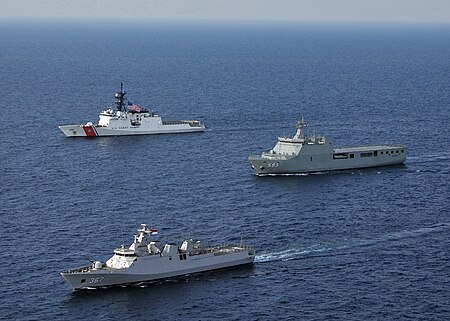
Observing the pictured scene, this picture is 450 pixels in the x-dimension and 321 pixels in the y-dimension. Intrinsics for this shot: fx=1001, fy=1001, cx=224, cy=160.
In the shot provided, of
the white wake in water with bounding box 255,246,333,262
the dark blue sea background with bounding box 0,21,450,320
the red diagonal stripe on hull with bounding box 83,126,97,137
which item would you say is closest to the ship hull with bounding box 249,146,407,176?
the dark blue sea background with bounding box 0,21,450,320

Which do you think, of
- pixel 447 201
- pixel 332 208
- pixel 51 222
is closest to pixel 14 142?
pixel 51 222

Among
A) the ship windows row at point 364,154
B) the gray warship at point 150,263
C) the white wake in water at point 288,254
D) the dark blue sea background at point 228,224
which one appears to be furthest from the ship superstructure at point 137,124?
the gray warship at point 150,263

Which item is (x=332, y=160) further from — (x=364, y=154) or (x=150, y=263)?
(x=150, y=263)

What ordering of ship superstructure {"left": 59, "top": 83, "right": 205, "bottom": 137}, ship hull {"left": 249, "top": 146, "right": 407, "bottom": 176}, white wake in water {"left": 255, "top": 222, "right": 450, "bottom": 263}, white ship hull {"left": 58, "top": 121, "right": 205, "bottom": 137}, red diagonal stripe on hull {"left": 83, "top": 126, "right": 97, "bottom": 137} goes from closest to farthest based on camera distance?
white wake in water {"left": 255, "top": 222, "right": 450, "bottom": 263} < ship hull {"left": 249, "top": 146, "right": 407, "bottom": 176} < red diagonal stripe on hull {"left": 83, "top": 126, "right": 97, "bottom": 137} < white ship hull {"left": 58, "top": 121, "right": 205, "bottom": 137} < ship superstructure {"left": 59, "top": 83, "right": 205, "bottom": 137}

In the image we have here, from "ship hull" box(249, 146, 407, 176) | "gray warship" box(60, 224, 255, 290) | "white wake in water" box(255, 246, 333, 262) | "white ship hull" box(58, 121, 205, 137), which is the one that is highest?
"white ship hull" box(58, 121, 205, 137)

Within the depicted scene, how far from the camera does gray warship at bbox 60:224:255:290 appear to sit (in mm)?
→ 97062

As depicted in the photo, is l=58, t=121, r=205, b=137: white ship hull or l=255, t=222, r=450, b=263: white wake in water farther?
l=58, t=121, r=205, b=137: white ship hull

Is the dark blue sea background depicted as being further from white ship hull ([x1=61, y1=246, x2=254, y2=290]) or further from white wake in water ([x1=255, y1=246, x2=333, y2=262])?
white ship hull ([x1=61, y1=246, x2=254, y2=290])

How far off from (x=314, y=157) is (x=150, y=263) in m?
59.3

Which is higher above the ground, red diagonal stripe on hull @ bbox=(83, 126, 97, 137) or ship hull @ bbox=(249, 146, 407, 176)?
red diagonal stripe on hull @ bbox=(83, 126, 97, 137)

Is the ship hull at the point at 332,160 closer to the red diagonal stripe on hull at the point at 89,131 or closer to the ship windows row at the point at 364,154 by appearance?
the ship windows row at the point at 364,154

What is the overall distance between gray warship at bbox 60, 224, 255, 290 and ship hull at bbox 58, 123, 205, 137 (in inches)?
3186

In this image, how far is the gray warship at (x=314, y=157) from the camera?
495ft

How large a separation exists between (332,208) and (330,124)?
219 feet
